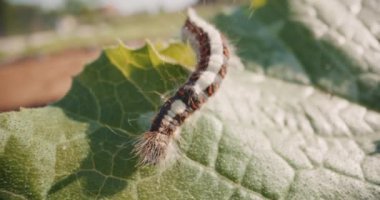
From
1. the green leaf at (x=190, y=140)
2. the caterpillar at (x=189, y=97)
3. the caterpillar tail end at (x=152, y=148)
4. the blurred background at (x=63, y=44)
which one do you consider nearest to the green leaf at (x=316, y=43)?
the green leaf at (x=190, y=140)

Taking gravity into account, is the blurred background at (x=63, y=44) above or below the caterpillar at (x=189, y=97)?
below

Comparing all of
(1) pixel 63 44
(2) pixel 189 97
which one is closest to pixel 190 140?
(2) pixel 189 97

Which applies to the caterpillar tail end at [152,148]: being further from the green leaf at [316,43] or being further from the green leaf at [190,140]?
the green leaf at [316,43]

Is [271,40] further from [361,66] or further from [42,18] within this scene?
[42,18]

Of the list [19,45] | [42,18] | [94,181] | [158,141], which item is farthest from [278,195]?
[42,18]

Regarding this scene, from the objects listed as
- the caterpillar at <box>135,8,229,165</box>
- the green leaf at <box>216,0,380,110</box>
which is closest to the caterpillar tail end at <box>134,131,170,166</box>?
the caterpillar at <box>135,8,229,165</box>

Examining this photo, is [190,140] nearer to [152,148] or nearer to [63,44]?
[152,148]
